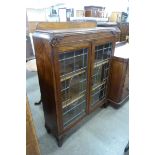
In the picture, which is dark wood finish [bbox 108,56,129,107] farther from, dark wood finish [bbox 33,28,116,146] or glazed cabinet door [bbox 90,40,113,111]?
dark wood finish [bbox 33,28,116,146]

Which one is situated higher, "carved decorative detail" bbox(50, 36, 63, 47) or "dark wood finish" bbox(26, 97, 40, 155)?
"carved decorative detail" bbox(50, 36, 63, 47)

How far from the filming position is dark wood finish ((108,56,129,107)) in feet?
5.83

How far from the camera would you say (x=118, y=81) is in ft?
6.20

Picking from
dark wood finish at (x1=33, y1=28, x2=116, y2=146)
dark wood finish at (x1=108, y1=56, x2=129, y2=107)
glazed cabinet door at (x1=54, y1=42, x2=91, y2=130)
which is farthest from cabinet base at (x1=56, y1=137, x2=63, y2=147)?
dark wood finish at (x1=108, y1=56, x2=129, y2=107)

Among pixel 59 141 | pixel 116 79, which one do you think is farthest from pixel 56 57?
pixel 116 79

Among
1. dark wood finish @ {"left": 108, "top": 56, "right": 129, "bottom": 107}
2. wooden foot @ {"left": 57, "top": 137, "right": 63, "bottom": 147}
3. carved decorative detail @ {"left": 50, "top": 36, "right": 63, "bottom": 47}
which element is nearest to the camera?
carved decorative detail @ {"left": 50, "top": 36, "right": 63, "bottom": 47}

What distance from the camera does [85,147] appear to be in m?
1.51

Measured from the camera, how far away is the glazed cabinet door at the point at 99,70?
5.06 ft

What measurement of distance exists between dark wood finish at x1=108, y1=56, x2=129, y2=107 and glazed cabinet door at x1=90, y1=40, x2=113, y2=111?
0.37 ft

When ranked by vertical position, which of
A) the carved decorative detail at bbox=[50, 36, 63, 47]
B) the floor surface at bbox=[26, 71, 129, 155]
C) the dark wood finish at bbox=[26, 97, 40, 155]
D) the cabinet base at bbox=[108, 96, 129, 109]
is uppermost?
the carved decorative detail at bbox=[50, 36, 63, 47]

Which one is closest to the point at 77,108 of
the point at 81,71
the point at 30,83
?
the point at 81,71

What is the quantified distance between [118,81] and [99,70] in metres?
0.36
